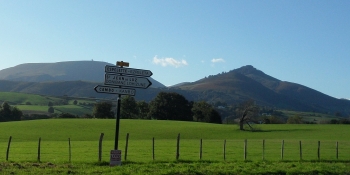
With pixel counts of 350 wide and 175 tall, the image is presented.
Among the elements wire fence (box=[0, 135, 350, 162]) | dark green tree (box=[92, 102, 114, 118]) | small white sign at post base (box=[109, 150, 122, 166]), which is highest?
dark green tree (box=[92, 102, 114, 118])

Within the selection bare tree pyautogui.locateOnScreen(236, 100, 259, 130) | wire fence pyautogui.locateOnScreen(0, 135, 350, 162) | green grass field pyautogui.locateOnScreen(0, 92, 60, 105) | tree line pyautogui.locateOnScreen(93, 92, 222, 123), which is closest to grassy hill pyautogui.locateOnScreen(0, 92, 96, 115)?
green grass field pyautogui.locateOnScreen(0, 92, 60, 105)

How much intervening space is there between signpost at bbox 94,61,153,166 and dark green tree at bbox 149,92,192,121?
106904 mm

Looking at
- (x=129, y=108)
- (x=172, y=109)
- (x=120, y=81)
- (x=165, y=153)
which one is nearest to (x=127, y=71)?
(x=120, y=81)

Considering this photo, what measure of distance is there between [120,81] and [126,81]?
316 mm

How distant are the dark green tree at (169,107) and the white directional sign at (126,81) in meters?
107

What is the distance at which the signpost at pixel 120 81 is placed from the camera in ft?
Result: 61.4

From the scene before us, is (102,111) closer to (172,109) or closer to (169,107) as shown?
(169,107)

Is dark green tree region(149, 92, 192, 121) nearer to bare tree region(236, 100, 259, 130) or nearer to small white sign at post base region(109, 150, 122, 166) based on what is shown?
bare tree region(236, 100, 259, 130)

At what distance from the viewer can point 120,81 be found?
19000mm

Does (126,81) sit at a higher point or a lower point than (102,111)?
higher

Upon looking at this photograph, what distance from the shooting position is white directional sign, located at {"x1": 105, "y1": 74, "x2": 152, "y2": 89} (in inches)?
738

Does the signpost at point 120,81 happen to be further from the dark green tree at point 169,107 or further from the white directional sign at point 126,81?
the dark green tree at point 169,107

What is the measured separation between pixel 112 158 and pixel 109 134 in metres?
57.2

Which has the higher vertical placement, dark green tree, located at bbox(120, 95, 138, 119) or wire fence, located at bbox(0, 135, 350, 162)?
dark green tree, located at bbox(120, 95, 138, 119)
